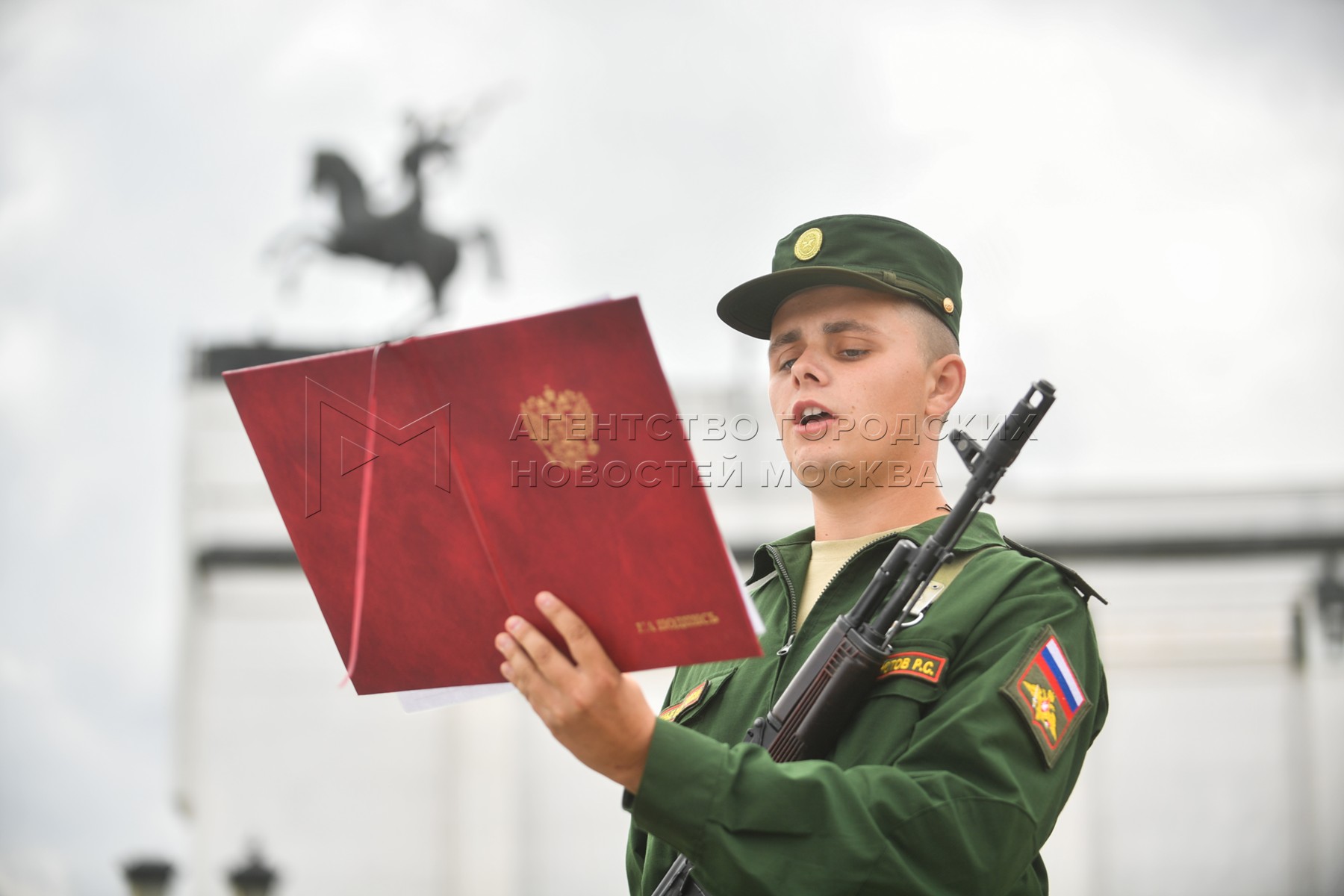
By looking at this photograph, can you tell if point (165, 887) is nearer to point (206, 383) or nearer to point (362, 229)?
point (206, 383)

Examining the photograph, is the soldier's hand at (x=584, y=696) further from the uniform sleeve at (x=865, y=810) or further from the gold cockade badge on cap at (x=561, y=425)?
the gold cockade badge on cap at (x=561, y=425)

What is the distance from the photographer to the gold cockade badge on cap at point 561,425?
1.79 meters

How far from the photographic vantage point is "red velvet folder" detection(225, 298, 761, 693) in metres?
1.76

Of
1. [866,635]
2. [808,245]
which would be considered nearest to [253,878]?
[808,245]

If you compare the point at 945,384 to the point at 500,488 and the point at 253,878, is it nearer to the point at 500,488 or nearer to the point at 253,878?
the point at 500,488

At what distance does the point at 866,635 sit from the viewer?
7.06 feet

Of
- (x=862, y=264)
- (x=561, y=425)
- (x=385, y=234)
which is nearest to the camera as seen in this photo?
(x=561, y=425)

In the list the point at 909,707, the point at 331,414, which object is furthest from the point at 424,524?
the point at 909,707

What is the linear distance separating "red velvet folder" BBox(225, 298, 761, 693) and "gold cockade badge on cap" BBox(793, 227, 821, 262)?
90 centimetres

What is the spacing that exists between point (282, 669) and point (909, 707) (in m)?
10.4

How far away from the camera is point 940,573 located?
90.8 inches

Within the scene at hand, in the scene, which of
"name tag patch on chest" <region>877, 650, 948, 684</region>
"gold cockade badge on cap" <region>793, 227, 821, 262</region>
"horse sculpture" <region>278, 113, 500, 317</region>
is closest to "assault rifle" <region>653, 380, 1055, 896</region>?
"name tag patch on chest" <region>877, 650, 948, 684</region>

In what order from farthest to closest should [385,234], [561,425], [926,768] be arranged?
1. [385,234]
2. [926,768]
3. [561,425]

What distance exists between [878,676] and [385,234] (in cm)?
1170
